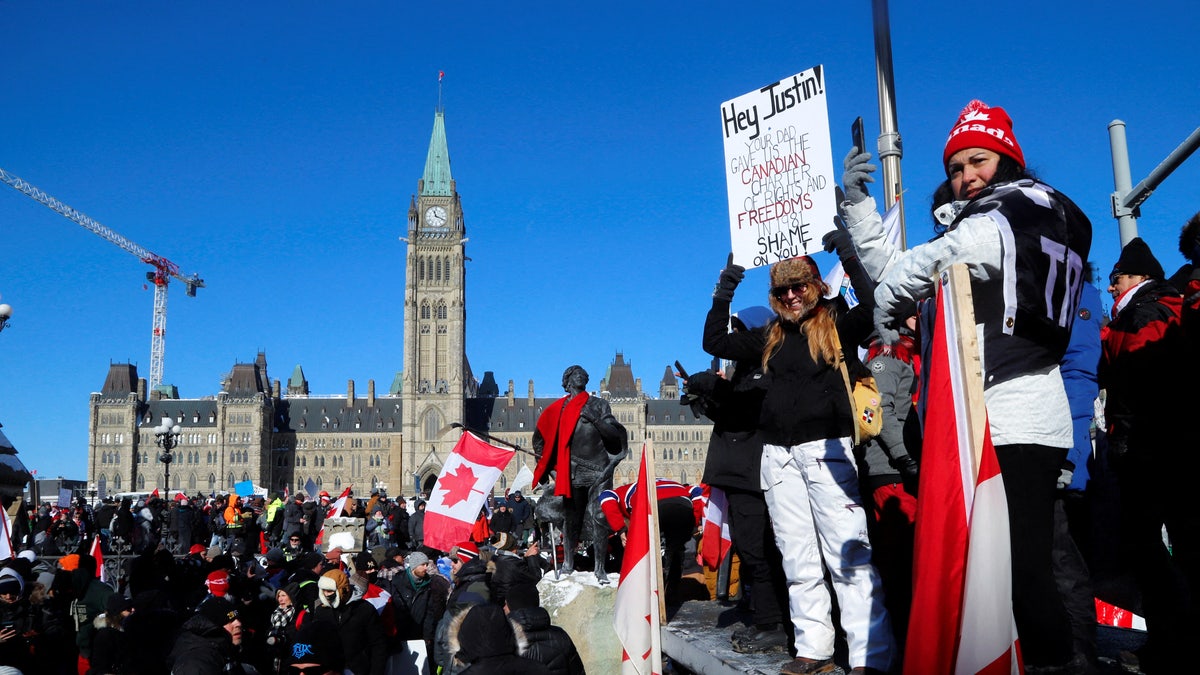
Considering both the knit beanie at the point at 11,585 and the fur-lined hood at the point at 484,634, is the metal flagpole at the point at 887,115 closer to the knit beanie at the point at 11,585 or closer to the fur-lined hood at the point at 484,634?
the fur-lined hood at the point at 484,634

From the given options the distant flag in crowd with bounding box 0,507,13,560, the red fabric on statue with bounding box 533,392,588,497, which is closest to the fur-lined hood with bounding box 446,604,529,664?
the red fabric on statue with bounding box 533,392,588,497

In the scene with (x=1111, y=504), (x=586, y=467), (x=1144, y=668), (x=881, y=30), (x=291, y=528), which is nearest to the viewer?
(x=1144, y=668)

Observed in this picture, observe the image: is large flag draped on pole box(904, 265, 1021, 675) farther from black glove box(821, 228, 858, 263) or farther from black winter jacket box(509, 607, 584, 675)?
black winter jacket box(509, 607, 584, 675)

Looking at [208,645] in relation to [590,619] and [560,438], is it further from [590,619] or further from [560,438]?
[560,438]

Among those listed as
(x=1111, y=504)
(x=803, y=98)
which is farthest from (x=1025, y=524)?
(x=803, y=98)

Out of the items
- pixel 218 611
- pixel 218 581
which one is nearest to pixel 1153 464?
pixel 218 611

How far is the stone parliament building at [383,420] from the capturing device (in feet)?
336

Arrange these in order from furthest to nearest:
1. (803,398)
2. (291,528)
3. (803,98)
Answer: (291,528) < (803,98) < (803,398)

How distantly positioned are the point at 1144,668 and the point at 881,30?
4.20 m

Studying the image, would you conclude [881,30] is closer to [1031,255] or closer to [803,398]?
[803,398]

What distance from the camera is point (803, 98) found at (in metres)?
5.97

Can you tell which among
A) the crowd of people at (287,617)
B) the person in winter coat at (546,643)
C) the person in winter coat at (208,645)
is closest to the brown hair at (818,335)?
the crowd of people at (287,617)

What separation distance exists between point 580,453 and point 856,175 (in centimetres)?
525

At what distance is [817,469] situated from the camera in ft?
12.8
